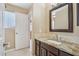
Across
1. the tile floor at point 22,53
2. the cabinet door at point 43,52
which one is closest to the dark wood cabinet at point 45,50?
the cabinet door at point 43,52

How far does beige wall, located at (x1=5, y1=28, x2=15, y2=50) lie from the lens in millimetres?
1504

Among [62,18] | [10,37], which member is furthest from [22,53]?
[62,18]

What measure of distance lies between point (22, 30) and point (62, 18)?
1.82 ft

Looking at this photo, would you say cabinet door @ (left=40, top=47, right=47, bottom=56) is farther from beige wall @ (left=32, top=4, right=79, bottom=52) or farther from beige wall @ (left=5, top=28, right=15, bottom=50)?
beige wall @ (left=5, top=28, right=15, bottom=50)

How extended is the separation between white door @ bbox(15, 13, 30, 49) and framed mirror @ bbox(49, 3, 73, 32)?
0.34 meters

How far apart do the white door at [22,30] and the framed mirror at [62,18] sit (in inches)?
13.4

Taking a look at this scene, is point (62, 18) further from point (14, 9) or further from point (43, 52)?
point (14, 9)

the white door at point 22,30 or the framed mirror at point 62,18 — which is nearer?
the framed mirror at point 62,18

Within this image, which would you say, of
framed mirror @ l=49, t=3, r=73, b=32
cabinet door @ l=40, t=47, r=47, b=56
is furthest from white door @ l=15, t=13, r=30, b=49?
framed mirror @ l=49, t=3, r=73, b=32

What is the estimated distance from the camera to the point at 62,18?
1.49 meters

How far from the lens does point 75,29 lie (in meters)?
1.40

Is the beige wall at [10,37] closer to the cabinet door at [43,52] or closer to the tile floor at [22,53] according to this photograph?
the tile floor at [22,53]

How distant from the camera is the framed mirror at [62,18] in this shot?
143 cm

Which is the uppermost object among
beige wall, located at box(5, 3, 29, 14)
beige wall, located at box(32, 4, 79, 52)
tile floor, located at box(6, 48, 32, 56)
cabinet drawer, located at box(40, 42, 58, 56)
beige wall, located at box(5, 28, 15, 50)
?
beige wall, located at box(5, 3, 29, 14)
